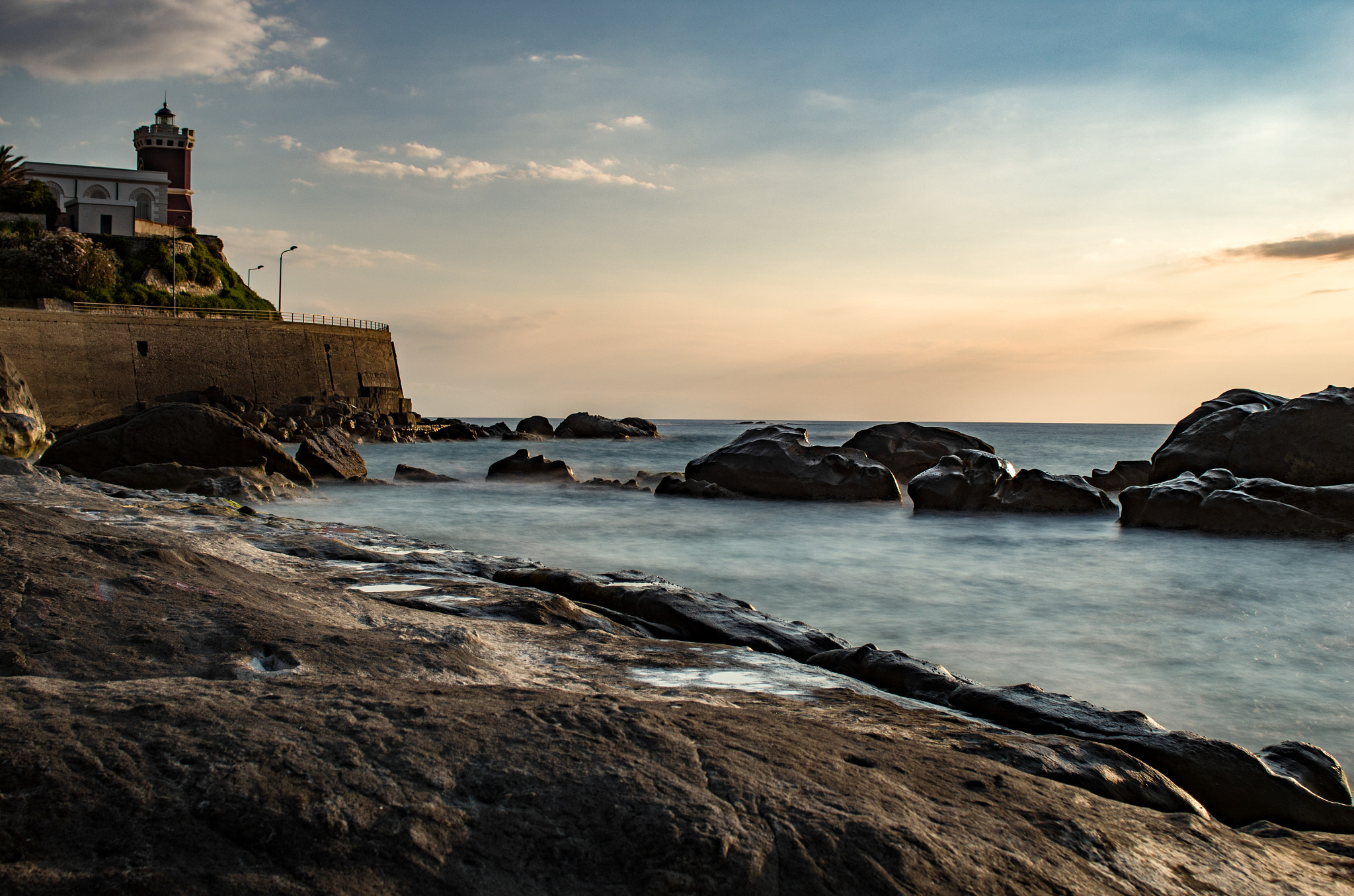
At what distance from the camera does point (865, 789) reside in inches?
81.6

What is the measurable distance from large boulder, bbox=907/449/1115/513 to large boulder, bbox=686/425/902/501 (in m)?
0.98

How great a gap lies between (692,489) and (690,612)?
11.1 metres

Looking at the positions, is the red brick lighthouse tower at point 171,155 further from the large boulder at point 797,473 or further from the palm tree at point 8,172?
the large boulder at point 797,473

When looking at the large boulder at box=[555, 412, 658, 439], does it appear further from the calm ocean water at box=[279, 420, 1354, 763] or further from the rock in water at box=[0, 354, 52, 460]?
the calm ocean water at box=[279, 420, 1354, 763]

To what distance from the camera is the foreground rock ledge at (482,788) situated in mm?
1619

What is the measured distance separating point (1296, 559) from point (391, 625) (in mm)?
10101

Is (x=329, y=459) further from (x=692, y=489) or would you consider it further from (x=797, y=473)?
(x=797, y=473)

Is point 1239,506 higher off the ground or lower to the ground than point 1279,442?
lower

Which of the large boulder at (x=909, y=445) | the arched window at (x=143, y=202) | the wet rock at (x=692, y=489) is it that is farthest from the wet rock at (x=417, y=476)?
the arched window at (x=143, y=202)

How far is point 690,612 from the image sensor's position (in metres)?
4.73

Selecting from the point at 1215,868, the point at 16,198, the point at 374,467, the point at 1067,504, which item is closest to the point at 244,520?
the point at 1215,868

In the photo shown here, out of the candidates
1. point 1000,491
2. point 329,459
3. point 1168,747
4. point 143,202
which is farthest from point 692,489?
point 143,202

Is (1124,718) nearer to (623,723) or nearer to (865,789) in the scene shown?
(865,789)

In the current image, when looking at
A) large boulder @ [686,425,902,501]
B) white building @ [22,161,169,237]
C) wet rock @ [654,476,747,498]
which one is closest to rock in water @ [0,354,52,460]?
wet rock @ [654,476,747,498]
